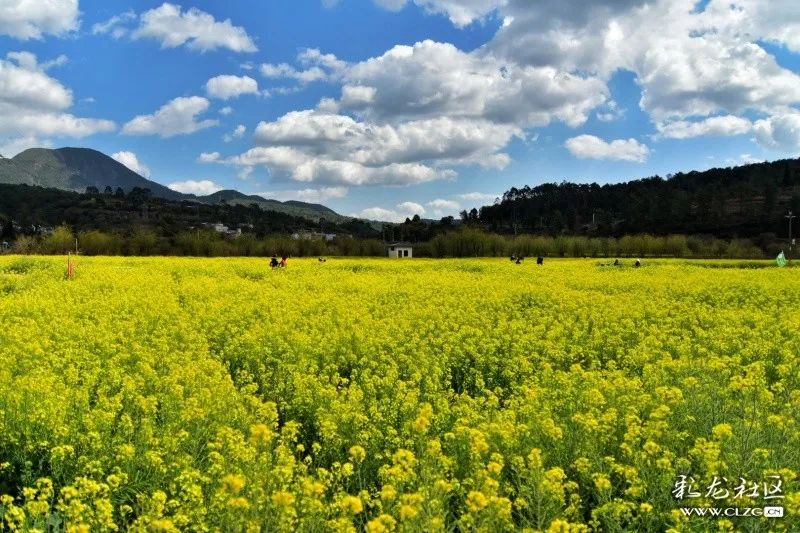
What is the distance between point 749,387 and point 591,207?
16064 cm

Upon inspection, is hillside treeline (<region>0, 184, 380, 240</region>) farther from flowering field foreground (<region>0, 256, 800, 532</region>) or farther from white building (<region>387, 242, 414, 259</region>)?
flowering field foreground (<region>0, 256, 800, 532</region>)

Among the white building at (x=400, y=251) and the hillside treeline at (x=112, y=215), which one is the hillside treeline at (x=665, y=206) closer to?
the hillside treeline at (x=112, y=215)

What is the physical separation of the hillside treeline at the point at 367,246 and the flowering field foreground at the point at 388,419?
67942mm

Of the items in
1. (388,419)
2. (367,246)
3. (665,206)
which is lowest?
(388,419)

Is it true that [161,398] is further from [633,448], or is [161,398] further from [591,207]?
[591,207]

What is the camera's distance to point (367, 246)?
94250 millimetres

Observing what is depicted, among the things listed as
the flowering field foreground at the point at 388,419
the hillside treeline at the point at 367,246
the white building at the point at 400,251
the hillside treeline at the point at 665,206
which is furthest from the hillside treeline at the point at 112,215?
the flowering field foreground at the point at 388,419

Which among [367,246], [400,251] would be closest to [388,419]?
[400,251]

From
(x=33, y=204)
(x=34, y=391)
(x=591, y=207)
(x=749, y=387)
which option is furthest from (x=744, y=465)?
(x=33, y=204)

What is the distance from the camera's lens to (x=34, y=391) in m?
8.19

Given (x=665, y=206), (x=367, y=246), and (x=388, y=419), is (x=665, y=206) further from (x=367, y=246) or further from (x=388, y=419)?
(x=388, y=419)

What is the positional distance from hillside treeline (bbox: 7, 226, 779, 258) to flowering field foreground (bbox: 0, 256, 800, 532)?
223 feet

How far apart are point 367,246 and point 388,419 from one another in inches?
3396

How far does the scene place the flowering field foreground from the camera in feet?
17.0
